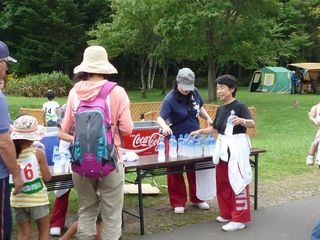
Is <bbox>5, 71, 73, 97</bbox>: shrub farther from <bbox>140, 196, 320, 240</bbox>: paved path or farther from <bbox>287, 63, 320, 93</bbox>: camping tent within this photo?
<bbox>140, 196, 320, 240</bbox>: paved path

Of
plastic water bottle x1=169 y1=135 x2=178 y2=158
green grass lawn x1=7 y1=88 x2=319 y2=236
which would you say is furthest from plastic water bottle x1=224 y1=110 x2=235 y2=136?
green grass lawn x1=7 y1=88 x2=319 y2=236

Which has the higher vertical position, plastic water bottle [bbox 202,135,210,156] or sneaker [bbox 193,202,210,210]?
plastic water bottle [bbox 202,135,210,156]

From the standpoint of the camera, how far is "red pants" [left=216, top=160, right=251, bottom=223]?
5718 millimetres

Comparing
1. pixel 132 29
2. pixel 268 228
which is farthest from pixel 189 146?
pixel 132 29

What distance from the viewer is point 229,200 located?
5.93 m

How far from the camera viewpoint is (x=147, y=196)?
7293 mm

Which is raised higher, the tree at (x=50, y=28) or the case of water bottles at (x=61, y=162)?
the tree at (x=50, y=28)

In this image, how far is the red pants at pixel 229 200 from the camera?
572cm

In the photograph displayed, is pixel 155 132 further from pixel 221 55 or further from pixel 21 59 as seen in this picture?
pixel 21 59

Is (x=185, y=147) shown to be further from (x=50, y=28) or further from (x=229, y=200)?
(x=50, y=28)

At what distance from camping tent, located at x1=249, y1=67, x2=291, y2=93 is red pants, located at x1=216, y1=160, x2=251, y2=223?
32.4 metres

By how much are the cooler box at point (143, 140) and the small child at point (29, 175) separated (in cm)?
254

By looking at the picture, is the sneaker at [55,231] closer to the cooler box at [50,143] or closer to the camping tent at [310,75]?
the cooler box at [50,143]

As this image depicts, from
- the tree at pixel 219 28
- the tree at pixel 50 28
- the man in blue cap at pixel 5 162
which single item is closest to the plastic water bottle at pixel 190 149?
the man in blue cap at pixel 5 162
